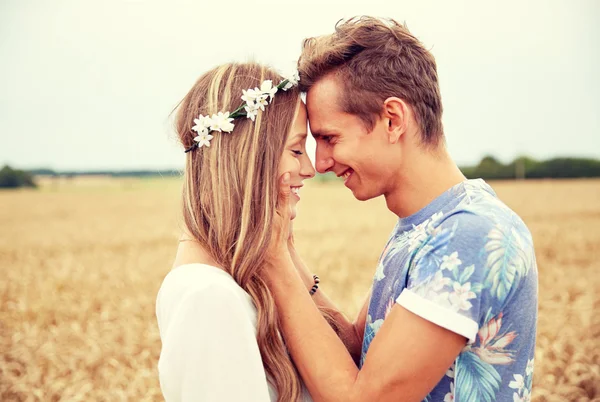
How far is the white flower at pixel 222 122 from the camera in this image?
108 inches

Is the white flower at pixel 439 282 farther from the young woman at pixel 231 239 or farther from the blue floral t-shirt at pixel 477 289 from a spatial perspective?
the young woman at pixel 231 239

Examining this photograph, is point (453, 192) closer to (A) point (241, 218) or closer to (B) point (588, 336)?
(A) point (241, 218)

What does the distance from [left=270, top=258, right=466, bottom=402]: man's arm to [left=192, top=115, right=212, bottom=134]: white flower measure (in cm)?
82

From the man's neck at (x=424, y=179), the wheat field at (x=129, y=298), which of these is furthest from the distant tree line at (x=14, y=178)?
the man's neck at (x=424, y=179)

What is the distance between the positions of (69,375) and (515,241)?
5.69 m

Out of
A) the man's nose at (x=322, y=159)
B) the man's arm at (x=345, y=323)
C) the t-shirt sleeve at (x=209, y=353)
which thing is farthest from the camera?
the man's arm at (x=345, y=323)

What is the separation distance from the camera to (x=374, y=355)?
2359mm

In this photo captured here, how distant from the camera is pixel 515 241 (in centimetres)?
235

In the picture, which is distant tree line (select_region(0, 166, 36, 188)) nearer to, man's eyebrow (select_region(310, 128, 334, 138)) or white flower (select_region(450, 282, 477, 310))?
man's eyebrow (select_region(310, 128, 334, 138))

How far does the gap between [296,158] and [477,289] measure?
116 cm

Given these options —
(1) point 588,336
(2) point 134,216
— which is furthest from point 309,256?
(2) point 134,216

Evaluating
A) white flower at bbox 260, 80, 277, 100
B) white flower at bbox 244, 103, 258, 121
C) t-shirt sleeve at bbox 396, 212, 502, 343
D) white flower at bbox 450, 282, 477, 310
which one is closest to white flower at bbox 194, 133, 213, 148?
white flower at bbox 244, 103, 258, 121

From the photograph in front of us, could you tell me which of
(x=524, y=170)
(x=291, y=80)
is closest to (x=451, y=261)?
(x=291, y=80)

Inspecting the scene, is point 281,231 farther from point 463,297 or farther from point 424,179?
point 463,297
